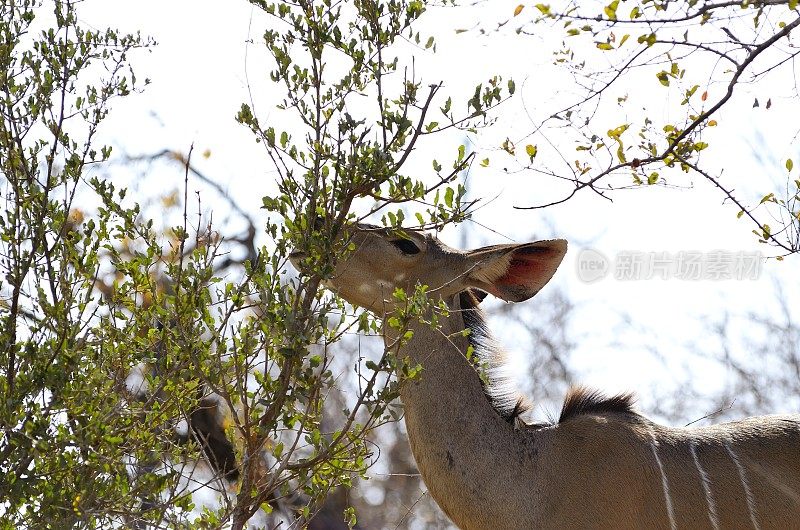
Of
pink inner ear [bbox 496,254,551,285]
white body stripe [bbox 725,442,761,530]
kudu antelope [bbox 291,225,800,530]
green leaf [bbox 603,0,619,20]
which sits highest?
green leaf [bbox 603,0,619,20]

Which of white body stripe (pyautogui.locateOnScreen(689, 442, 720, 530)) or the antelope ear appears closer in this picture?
white body stripe (pyautogui.locateOnScreen(689, 442, 720, 530))

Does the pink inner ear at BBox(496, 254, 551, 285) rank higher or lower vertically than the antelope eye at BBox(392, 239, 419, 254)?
lower

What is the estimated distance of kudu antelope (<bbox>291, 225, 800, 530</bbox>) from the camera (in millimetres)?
4316

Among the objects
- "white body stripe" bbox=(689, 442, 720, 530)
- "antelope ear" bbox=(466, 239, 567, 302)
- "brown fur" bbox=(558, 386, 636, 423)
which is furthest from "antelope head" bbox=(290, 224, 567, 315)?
"white body stripe" bbox=(689, 442, 720, 530)

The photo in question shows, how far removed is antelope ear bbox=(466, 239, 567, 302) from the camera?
15.4 feet

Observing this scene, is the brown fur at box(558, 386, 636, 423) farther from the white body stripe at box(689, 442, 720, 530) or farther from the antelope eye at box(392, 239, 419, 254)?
the antelope eye at box(392, 239, 419, 254)

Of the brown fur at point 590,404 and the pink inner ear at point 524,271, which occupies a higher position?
the pink inner ear at point 524,271

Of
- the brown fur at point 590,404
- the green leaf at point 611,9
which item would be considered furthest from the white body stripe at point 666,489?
the green leaf at point 611,9

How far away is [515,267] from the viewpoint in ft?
15.9

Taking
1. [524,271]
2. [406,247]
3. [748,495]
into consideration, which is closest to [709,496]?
[748,495]

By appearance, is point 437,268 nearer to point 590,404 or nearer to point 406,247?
point 406,247

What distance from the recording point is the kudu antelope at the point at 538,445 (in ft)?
14.2

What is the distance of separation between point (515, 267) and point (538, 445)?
2.58 feet

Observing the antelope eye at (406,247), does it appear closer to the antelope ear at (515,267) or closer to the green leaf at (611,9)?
the antelope ear at (515,267)
